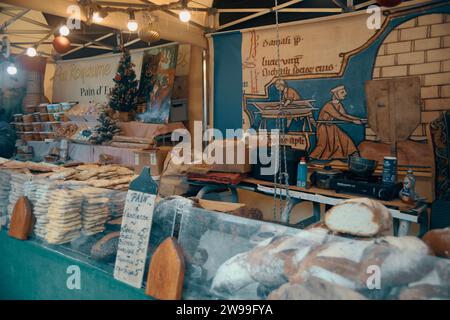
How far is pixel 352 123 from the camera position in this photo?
→ 4496 mm

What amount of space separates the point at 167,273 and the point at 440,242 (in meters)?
0.91

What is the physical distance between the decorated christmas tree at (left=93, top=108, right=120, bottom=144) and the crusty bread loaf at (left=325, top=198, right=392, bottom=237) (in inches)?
196

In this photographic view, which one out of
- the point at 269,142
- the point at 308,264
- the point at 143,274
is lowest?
the point at 143,274

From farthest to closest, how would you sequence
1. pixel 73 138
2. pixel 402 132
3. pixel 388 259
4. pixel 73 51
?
pixel 73 51
pixel 73 138
pixel 402 132
pixel 388 259

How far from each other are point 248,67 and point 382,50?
6.16 feet

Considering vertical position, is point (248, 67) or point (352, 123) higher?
point (248, 67)

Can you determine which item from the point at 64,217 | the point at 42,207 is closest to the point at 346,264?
the point at 64,217

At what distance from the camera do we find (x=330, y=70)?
464cm

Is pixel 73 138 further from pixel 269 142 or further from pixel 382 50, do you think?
pixel 382 50

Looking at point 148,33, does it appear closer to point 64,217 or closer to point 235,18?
point 235,18

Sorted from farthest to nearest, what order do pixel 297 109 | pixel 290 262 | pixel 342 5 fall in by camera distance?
pixel 297 109 < pixel 342 5 < pixel 290 262

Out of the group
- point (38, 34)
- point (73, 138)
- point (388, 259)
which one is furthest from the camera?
point (38, 34)

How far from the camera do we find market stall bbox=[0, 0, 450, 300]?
1.18 m

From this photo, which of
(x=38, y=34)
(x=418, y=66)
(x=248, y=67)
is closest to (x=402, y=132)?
(x=418, y=66)
